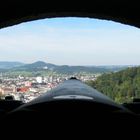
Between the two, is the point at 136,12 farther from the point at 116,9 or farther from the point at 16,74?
the point at 16,74

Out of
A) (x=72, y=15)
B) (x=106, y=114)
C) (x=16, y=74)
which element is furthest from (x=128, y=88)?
(x=106, y=114)

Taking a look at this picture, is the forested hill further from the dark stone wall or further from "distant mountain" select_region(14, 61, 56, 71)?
the dark stone wall

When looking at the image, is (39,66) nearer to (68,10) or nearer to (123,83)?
(123,83)

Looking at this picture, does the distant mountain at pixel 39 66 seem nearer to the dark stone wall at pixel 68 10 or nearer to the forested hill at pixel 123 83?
the forested hill at pixel 123 83

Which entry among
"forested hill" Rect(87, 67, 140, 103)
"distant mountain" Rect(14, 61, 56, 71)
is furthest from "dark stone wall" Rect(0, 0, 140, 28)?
"distant mountain" Rect(14, 61, 56, 71)

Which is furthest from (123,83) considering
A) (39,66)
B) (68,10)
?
(68,10)

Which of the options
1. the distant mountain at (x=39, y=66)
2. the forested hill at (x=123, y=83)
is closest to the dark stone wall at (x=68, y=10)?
the forested hill at (x=123, y=83)
